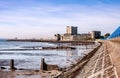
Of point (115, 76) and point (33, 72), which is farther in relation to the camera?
point (33, 72)

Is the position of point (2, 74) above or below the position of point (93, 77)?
below

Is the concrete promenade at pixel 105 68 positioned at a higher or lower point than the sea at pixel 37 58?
higher

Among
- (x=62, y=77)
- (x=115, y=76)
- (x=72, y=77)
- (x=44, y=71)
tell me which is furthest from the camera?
(x=44, y=71)

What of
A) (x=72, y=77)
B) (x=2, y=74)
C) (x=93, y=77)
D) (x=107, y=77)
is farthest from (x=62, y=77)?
(x=2, y=74)

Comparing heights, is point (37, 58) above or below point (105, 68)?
below

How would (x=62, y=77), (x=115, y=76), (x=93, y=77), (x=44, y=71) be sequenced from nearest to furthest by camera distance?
(x=115, y=76) < (x=93, y=77) < (x=62, y=77) < (x=44, y=71)

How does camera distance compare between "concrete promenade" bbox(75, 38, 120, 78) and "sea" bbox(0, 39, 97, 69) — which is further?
"sea" bbox(0, 39, 97, 69)

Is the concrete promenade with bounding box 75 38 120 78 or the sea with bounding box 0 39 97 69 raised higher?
the concrete promenade with bounding box 75 38 120 78

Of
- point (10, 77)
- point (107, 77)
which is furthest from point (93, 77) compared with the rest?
point (10, 77)

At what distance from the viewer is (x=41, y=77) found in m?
23.5

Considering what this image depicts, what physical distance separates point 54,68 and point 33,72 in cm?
198

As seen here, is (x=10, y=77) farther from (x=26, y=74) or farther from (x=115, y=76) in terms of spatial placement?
(x=115, y=76)

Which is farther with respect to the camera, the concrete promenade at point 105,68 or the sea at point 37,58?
the sea at point 37,58

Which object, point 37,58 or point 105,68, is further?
point 37,58
